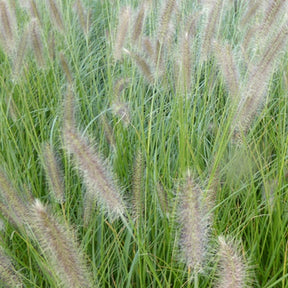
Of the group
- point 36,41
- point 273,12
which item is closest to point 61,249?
point 273,12

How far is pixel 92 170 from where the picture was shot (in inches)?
46.3

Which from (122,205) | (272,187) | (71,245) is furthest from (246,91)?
(71,245)

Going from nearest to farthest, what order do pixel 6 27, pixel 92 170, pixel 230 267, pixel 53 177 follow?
pixel 230 267 < pixel 92 170 < pixel 53 177 < pixel 6 27

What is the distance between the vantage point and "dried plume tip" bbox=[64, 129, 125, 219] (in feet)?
3.78

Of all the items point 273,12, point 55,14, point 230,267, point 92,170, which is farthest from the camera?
point 55,14

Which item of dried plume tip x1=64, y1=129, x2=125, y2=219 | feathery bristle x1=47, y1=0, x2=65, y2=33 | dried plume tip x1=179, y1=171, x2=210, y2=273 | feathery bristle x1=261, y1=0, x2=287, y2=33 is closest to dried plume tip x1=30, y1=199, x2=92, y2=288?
dried plume tip x1=64, y1=129, x2=125, y2=219

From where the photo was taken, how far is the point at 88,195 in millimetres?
1513

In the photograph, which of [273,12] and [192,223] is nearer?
[192,223]

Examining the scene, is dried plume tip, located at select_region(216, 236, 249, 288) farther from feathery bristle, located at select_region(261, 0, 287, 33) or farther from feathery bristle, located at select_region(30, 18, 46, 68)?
feathery bristle, located at select_region(30, 18, 46, 68)

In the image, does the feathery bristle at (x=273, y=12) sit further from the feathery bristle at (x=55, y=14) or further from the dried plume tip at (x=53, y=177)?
the feathery bristle at (x=55, y=14)

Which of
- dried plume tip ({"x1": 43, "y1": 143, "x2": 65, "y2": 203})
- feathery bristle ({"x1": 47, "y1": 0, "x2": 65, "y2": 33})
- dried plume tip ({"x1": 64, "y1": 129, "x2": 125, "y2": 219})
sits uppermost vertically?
feathery bristle ({"x1": 47, "y1": 0, "x2": 65, "y2": 33})

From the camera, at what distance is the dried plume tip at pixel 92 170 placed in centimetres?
115

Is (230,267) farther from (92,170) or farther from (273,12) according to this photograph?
(273,12)

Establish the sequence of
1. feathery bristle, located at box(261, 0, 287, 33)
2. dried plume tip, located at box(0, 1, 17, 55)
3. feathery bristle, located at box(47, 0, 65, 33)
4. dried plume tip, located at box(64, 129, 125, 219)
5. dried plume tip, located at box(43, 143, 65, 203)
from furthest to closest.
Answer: feathery bristle, located at box(47, 0, 65, 33) → dried plume tip, located at box(0, 1, 17, 55) → feathery bristle, located at box(261, 0, 287, 33) → dried plume tip, located at box(43, 143, 65, 203) → dried plume tip, located at box(64, 129, 125, 219)
